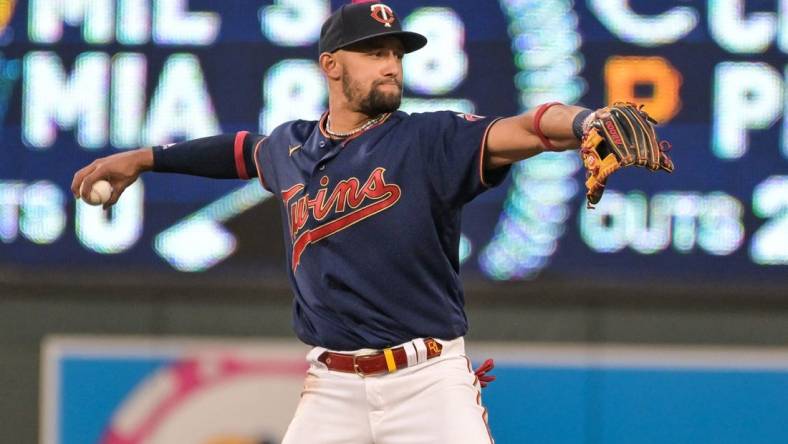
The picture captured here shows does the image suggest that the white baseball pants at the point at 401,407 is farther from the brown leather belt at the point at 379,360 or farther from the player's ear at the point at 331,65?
the player's ear at the point at 331,65

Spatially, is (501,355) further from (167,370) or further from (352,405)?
(352,405)

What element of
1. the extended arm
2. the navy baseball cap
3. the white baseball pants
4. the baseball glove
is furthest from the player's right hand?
the baseball glove

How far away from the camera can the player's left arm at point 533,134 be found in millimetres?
3383

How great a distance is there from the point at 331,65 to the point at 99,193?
2.15ft

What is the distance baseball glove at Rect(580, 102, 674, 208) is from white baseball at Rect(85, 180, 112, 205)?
1.33m

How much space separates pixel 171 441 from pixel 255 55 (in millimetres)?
1315

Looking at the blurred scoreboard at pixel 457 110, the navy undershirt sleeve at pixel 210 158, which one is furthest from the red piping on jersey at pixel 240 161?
the blurred scoreboard at pixel 457 110

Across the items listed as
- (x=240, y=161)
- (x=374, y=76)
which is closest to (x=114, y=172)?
(x=240, y=161)

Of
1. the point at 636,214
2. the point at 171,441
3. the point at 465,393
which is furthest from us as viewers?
the point at 171,441

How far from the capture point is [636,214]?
16.8 feet

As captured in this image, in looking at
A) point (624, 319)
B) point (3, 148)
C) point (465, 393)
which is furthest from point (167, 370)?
point (465, 393)

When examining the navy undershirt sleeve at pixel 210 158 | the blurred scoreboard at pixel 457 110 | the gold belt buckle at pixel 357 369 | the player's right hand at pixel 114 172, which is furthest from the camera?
the blurred scoreboard at pixel 457 110

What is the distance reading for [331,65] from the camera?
397cm

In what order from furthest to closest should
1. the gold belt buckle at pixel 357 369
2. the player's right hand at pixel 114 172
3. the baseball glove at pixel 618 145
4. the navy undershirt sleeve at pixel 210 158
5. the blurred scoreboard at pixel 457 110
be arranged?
the blurred scoreboard at pixel 457 110 < the navy undershirt sleeve at pixel 210 158 < the player's right hand at pixel 114 172 < the gold belt buckle at pixel 357 369 < the baseball glove at pixel 618 145
